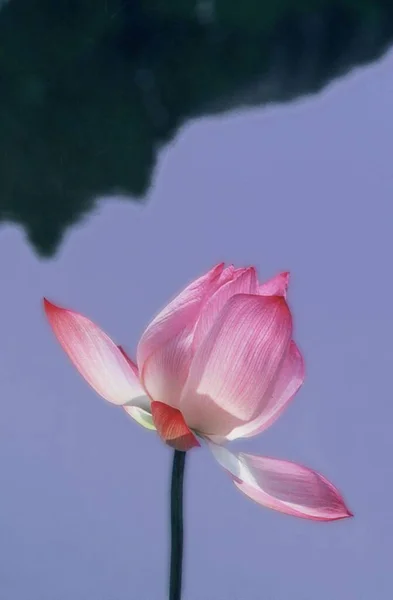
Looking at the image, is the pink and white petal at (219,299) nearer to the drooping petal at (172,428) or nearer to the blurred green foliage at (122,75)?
the drooping petal at (172,428)

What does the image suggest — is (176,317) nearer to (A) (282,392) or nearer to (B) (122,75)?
(A) (282,392)

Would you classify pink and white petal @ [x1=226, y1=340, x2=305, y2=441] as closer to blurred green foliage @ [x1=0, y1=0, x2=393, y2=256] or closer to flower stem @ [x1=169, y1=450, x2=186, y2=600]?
flower stem @ [x1=169, y1=450, x2=186, y2=600]

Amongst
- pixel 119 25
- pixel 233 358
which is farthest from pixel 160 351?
pixel 119 25

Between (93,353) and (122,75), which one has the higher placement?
(122,75)

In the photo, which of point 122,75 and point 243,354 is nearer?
point 243,354

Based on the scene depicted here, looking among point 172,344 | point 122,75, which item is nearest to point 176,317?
point 172,344

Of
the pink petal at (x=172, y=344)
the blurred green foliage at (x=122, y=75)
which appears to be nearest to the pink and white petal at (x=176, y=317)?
the pink petal at (x=172, y=344)
